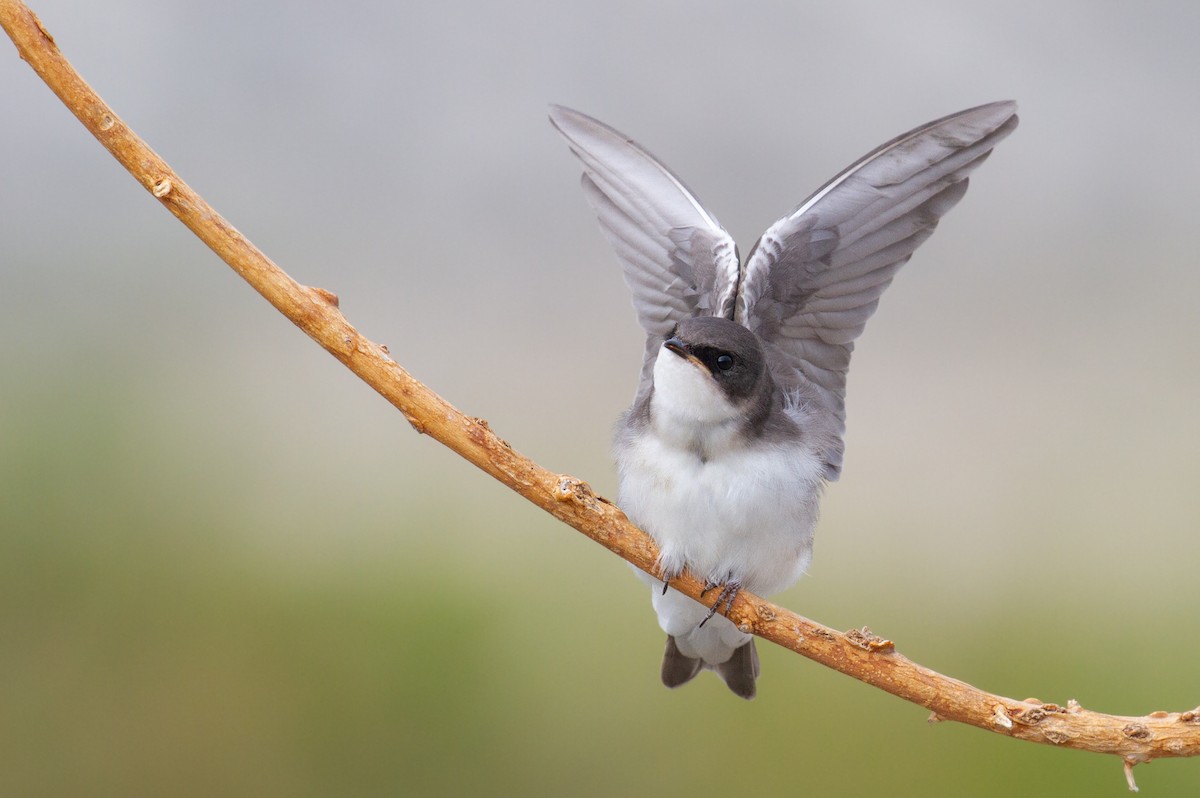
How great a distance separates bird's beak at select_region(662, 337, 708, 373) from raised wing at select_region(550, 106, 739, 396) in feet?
0.95

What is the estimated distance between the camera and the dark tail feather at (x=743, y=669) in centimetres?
148

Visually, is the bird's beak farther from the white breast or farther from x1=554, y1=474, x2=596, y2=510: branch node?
x1=554, y1=474, x2=596, y2=510: branch node

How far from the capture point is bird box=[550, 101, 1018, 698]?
1.19 metres

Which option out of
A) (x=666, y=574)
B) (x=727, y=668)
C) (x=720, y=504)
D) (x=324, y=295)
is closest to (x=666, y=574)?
(x=666, y=574)

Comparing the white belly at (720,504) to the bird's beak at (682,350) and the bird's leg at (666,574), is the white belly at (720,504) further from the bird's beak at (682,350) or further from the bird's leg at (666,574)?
the bird's beak at (682,350)

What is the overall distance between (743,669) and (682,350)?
0.56 m

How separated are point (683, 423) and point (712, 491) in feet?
0.27

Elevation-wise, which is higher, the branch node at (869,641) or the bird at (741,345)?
the bird at (741,345)

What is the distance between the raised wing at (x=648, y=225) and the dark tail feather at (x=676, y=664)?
36cm

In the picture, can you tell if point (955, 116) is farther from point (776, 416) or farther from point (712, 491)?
point (712, 491)

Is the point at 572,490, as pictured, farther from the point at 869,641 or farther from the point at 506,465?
the point at 869,641

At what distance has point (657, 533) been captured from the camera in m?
1.21

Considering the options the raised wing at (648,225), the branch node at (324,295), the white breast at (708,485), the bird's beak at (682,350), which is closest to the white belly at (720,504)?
the white breast at (708,485)

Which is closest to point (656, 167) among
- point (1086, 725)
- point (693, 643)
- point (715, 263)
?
point (715, 263)
